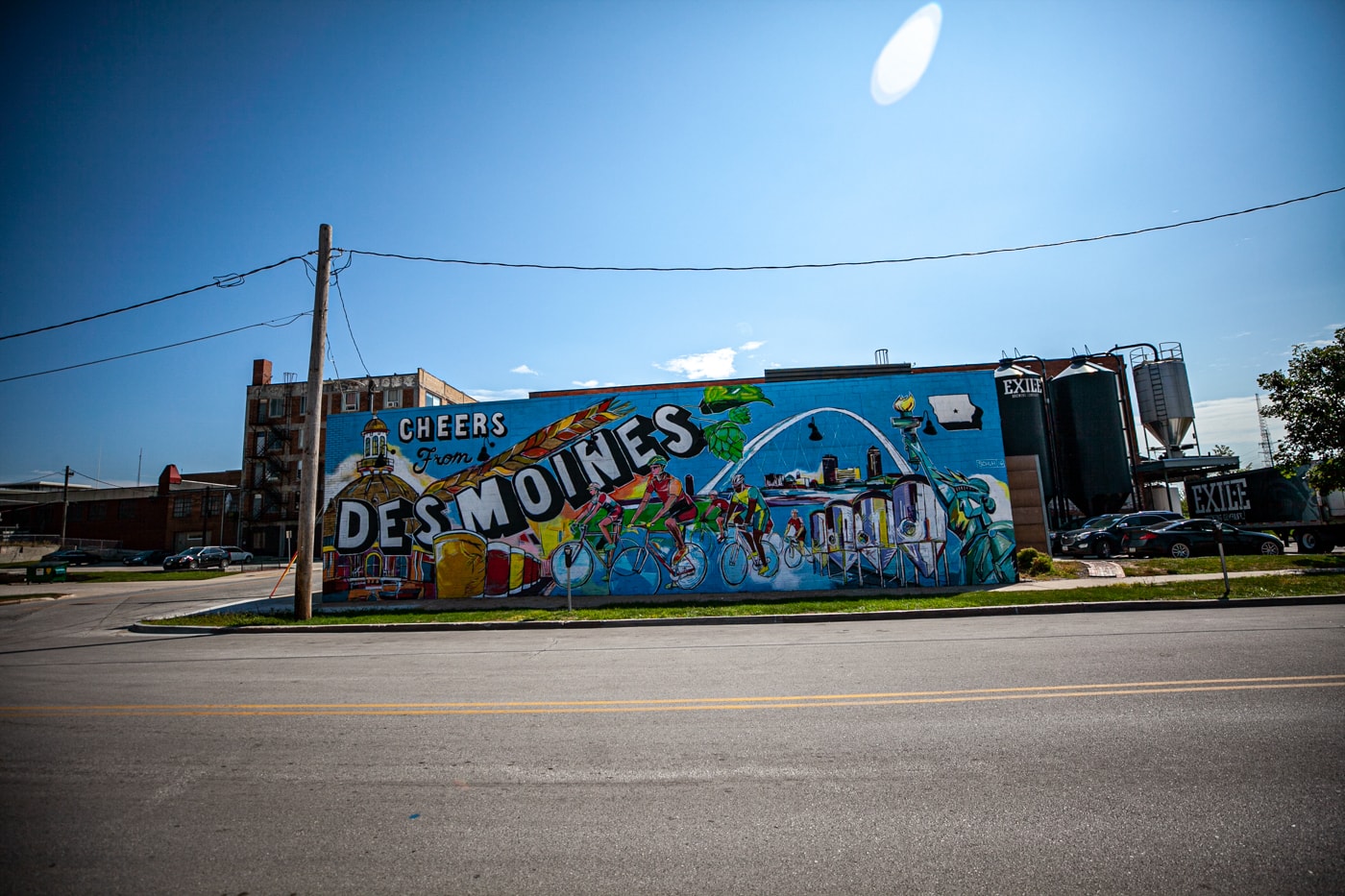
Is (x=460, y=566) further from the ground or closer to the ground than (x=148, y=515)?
closer to the ground

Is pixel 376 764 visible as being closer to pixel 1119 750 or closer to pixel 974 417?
pixel 1119 750

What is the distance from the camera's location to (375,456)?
18.9 metres

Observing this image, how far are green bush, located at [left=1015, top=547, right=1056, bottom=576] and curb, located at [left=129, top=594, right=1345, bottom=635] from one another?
21.8ft

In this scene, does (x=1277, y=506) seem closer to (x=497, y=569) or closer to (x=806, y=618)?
(x=806, y=618)

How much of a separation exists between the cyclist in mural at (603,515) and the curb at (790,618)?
4961 mm

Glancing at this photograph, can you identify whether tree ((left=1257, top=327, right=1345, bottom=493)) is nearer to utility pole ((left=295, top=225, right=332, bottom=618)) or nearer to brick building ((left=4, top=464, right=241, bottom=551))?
utility pole ((left=295, top=225, right=332, bottom=618))

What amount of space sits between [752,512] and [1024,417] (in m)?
20.8

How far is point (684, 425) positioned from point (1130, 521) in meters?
19.3

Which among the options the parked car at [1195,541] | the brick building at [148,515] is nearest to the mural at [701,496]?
the parked car at [1195,541]

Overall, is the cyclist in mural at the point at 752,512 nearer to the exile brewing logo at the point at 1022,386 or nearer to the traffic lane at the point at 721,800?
the traffic lane at the point at 721,800

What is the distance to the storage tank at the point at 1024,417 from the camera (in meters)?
31.4

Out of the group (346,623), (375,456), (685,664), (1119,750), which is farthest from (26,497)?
(1119,750)

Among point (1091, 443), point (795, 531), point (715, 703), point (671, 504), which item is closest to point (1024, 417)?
point (1091, 443)

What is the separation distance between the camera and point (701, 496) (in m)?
17.9
